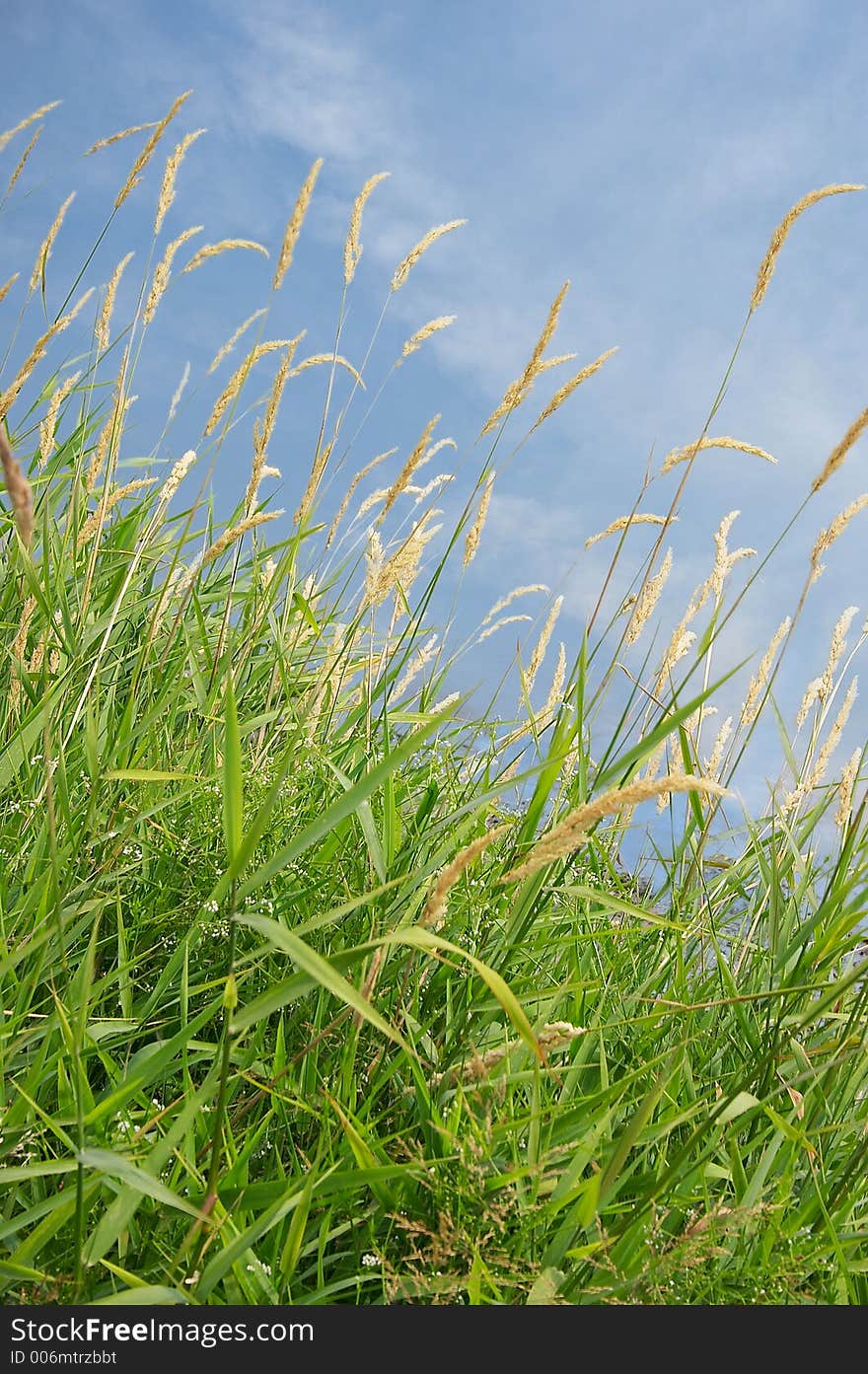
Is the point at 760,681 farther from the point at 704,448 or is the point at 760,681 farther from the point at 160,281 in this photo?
the point at 160,281

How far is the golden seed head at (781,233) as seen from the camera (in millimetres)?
1977

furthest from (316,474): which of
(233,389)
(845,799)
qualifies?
(845,799)

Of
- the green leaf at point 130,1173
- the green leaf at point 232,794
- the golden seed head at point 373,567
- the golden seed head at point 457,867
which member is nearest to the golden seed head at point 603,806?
the golden seed head at point 457,867

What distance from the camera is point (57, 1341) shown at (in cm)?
115

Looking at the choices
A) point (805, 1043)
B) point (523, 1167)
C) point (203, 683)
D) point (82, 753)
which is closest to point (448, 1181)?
point (523, 1167)

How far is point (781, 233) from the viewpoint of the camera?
1986 millimetres

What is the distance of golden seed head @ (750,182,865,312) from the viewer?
1977mm

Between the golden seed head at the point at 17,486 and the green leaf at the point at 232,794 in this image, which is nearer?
the golden seed head at the point at 17,486

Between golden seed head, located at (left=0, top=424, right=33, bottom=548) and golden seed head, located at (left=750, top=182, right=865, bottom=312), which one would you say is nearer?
golden seed head, located at (left=0, top=424, right=33, bottom=548)

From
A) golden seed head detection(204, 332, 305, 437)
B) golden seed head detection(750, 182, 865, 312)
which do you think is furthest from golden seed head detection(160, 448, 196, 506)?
golden seed head detection(750, 182, 865, 312)

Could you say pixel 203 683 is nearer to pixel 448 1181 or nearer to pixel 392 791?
pixel 392 791

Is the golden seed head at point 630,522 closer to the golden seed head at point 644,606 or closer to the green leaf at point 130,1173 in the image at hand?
the golden seed head at point 644,606

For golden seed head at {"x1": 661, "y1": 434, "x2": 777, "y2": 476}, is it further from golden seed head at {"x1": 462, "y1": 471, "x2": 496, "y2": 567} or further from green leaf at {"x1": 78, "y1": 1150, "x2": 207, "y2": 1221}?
green leaf at {"x1": 78, "y1": 1150, "x2": 207, "y2": 1221}

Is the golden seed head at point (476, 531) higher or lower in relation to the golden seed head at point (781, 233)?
lower
